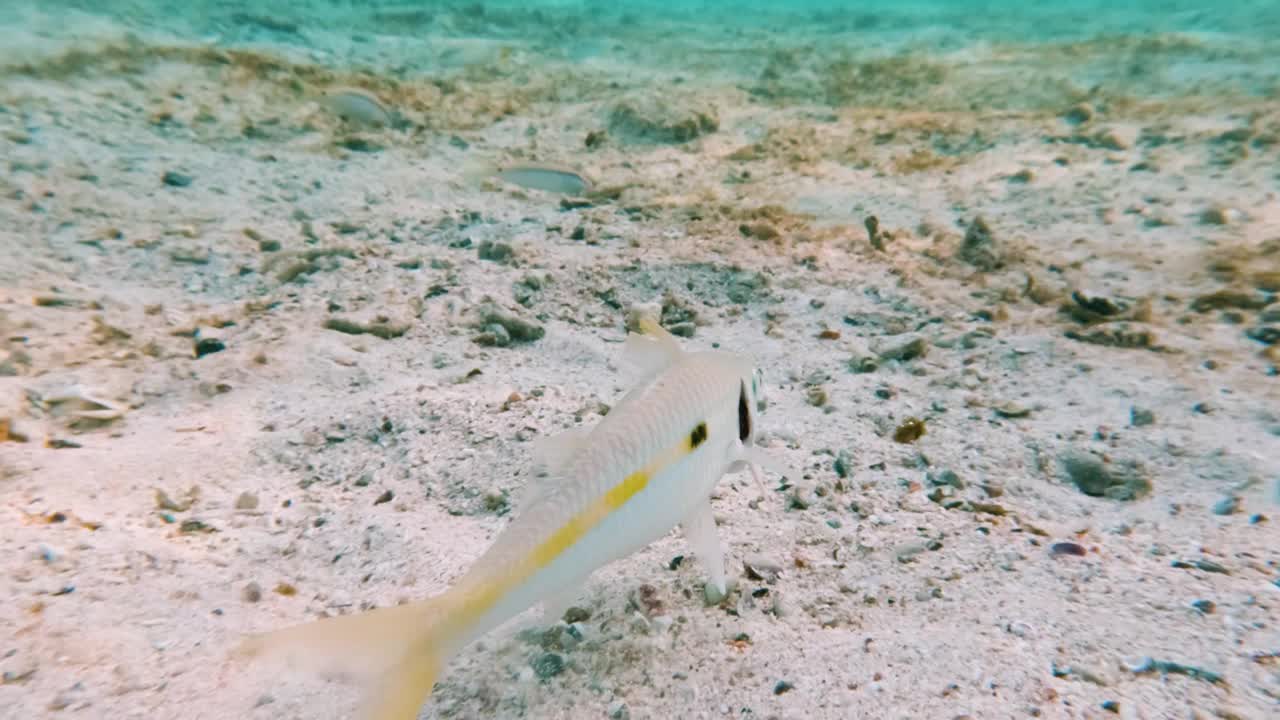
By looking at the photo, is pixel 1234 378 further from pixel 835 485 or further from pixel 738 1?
pixel 738 1

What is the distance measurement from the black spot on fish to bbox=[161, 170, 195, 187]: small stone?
6539mm

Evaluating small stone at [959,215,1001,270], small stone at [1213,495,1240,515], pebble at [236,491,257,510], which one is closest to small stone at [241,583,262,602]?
pebble at [236,491,257,510]

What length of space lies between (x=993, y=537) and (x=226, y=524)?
3.04 metres

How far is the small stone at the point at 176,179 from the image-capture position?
6.42m

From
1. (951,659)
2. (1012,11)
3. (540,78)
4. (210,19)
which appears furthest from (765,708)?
(1012,11)

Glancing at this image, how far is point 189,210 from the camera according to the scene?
6000mm

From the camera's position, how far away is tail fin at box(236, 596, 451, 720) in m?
1.35

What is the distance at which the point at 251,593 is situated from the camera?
2426mm

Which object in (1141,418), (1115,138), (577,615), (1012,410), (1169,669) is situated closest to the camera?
(1169,669)

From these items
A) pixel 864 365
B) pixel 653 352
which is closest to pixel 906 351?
pixel 864 365

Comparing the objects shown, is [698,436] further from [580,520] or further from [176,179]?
[176,179]

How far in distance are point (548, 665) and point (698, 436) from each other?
2.84 ft

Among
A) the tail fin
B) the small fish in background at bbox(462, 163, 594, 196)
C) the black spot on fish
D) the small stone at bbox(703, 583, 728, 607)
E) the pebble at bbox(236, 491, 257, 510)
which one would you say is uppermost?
the black spot on fish

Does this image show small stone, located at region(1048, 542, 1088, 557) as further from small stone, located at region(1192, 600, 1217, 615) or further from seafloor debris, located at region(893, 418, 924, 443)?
seafloor debris, located at region(893, 418, 924, 443)
